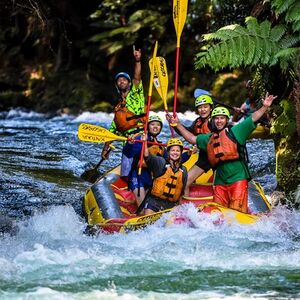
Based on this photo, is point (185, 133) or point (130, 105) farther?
point (130, 105)

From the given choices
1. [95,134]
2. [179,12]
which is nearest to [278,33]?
[179,12]

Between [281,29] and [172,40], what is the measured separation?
36.5ft

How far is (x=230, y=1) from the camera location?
8.58 meters

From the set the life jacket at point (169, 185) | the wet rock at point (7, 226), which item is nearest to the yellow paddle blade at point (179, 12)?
the life jacket at point (169, 185)

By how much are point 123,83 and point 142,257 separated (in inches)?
112

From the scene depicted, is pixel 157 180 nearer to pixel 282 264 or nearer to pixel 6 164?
pixel 282 264

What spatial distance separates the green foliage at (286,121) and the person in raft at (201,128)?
0.79 m

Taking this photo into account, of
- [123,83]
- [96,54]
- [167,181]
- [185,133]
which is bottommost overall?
[167,181]

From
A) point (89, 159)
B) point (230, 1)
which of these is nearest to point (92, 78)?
point (89, 159)

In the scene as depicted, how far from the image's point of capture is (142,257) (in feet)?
17.8

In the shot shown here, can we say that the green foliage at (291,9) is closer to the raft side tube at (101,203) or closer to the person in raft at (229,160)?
the person in raft at (229,160)

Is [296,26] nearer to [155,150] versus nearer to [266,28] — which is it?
[266,28]

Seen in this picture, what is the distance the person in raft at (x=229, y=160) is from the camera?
6.47 m

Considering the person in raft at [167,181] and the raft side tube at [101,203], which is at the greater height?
the person in raft at [167,181]
